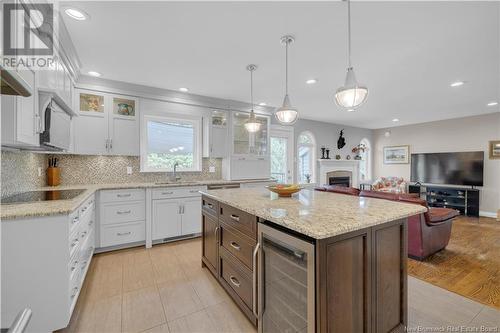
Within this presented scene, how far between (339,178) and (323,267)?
20.4ft

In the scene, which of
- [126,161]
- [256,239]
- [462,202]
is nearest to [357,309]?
[256,239]

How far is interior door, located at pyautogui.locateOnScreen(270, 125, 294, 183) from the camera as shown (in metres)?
5.64

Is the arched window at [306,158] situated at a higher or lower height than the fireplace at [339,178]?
higher

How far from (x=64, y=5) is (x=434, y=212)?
4.78m

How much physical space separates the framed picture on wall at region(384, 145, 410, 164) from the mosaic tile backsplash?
6.05 metres

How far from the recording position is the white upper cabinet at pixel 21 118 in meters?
1.61

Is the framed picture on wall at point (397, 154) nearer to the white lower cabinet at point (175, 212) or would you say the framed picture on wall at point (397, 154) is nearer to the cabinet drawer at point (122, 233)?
the white lower cabinet at point (175, 212)

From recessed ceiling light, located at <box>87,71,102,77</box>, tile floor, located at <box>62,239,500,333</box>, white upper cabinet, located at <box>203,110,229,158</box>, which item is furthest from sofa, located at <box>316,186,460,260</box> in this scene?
recessed ceiling light, located at <box>87,71,102,77</box>

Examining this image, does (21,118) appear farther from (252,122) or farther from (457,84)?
(457,84)

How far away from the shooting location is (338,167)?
A: 680 centimetres

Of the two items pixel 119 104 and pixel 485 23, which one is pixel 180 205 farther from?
pixel 485 23

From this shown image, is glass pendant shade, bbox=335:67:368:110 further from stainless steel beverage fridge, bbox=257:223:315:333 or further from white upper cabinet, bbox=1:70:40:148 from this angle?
white upper cabinet, bbox=1:70:40:148

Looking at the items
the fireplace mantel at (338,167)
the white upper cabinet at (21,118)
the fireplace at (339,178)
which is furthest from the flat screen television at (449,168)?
the white upper cabinet at (21,118)

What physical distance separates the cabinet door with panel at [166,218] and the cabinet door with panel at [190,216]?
0.08 metres
